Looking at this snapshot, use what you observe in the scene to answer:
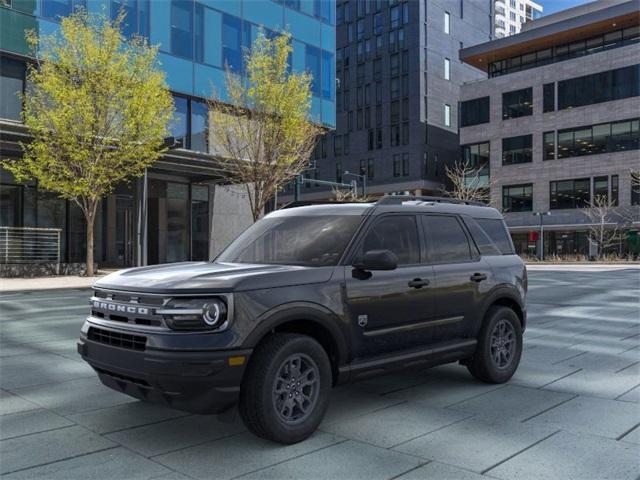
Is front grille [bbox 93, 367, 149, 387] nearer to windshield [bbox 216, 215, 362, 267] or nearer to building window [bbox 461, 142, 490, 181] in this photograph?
windshield [bbox 216, 215, 362, 267]

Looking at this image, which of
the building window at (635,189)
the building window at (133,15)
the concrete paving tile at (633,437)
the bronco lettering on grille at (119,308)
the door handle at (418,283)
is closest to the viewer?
the bronco lettering on grille at (119,308)

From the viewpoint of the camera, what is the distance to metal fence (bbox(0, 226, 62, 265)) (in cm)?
2355

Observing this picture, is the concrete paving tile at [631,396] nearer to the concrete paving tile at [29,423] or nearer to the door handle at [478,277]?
the door handle at [478,277]

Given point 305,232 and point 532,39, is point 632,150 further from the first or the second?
point 305,232

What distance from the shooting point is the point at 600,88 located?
56.5 meters

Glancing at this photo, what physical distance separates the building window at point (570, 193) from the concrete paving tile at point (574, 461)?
190ft

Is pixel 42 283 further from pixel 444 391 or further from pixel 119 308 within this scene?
pixel 444 391

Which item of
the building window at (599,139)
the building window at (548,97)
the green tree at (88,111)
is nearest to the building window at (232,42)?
the green tree at (88,111)

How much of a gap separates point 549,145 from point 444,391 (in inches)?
2358

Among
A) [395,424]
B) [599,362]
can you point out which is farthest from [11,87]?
[395,424]

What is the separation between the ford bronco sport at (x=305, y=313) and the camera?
4.10 meters

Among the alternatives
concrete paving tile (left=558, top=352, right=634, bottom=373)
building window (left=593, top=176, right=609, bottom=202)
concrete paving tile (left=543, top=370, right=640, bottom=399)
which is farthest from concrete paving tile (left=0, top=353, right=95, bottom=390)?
building window (left=593, top=176, right=609, bottom=202)

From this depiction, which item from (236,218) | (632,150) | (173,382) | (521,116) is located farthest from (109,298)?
(521,116)

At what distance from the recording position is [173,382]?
3980mm
